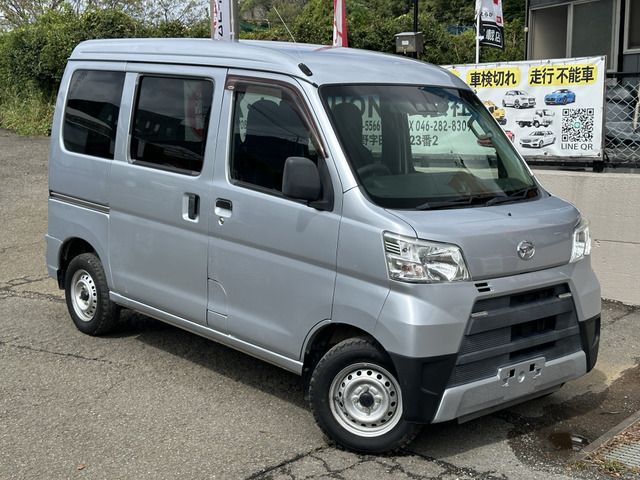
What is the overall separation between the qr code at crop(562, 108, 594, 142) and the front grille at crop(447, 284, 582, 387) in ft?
11.3

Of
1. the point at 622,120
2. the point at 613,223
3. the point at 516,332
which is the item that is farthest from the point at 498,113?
the point at 516,332

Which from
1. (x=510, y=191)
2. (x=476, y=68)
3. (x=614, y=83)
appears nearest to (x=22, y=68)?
(x=476, y=68)

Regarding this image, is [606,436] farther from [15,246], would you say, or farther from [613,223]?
[15,246]

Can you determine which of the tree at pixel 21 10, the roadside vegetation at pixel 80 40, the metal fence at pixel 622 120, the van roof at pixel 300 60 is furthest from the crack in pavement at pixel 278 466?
the tree at pixel 21 10

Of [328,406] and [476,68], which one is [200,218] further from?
[476,68]

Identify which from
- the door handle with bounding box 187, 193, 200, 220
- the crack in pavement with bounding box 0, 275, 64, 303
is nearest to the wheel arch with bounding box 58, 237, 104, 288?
the crack in pavement with bounding box 0, 275, 64, 303

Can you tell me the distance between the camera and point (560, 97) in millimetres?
7449

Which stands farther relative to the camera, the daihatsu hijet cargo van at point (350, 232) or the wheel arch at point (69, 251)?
the wheel arch at point (69, 251)

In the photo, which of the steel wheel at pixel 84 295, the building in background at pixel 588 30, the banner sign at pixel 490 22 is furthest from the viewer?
the banner sign at pixel 490 22

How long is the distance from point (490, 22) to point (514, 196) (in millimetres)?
9343

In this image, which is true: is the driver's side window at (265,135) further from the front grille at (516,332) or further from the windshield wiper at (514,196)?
the front grille at (516,332)

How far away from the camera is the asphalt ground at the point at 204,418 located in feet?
13.5

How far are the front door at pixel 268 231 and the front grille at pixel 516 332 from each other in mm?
771

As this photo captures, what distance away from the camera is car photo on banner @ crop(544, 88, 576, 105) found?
739 centimetres
